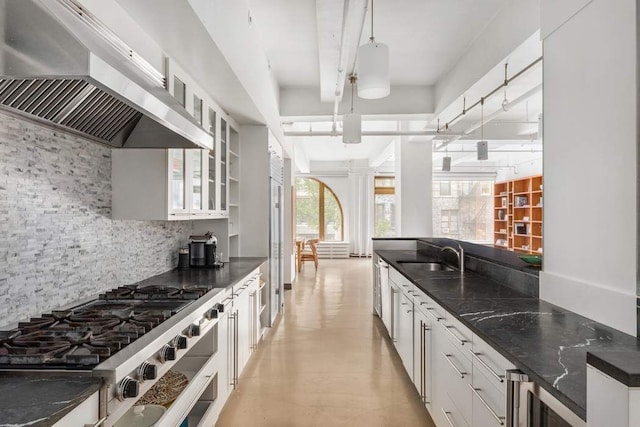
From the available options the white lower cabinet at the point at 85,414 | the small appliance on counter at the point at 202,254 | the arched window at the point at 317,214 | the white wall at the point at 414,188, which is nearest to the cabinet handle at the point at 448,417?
the white lower cabinet at the point at 85,414

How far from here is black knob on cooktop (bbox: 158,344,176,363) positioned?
5.44 ft

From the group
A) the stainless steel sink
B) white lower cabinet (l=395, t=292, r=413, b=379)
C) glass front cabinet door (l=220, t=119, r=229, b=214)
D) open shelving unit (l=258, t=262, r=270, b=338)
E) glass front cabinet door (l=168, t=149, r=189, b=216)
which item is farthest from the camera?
open shelving unit (l=258, t=262, r=270, b=338)

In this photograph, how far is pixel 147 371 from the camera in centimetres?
Result: 149

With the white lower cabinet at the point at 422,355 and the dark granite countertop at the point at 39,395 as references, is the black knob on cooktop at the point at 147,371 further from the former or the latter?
the white lower cabinet at the point at 422,355

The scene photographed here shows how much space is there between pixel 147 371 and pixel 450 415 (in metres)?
1.45

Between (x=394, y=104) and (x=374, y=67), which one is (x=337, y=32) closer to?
(x=374, y=67)

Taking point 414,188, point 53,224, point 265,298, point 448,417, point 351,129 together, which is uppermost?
point 351,129

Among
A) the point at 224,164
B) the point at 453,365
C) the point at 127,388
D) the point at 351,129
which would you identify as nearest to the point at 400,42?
the point at 351,129

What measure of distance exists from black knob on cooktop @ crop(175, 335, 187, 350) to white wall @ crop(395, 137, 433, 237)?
5.09 metres

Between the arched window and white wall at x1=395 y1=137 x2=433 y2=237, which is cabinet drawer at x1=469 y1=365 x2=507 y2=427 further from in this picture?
the arched window

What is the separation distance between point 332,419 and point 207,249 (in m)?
1.79

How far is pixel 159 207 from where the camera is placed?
8.45 feet

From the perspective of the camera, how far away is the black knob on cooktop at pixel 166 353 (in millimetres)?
1658

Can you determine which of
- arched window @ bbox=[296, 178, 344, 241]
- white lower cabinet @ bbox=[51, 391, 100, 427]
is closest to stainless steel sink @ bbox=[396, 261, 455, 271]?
white lower cabinet @ bbox=[51, 391, 100, 427]
